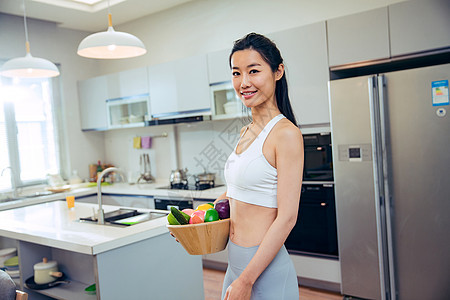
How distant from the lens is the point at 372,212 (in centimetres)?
263

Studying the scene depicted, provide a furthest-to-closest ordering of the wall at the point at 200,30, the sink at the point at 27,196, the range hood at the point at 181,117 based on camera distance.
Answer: the sink at the point at 27,196 < the range hood at the point at 181,117 < the wall at the point at 200,30

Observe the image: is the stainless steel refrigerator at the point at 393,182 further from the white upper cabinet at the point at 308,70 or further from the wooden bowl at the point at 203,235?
the wooden bowl at the point at 203,235

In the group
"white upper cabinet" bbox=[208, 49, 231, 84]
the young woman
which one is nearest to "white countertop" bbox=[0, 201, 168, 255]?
the young woman

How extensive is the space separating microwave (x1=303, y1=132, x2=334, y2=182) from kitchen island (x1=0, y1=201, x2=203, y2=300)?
1.19 m

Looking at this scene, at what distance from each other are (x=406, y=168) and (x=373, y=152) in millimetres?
227

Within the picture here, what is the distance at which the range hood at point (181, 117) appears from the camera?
374cm

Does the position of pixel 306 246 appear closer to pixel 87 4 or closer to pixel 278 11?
pixel 278 11

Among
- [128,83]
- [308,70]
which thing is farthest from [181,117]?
[308,70]

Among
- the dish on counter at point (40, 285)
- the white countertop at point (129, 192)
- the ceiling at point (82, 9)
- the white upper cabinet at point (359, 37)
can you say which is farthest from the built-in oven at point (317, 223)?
the ceiling at point (82, 9)

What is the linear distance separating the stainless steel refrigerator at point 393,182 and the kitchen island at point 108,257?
1.19 meters

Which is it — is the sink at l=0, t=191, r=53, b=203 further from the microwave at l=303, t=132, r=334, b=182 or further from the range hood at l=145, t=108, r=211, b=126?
the microwave at l=303, t=132, r=334, b=182

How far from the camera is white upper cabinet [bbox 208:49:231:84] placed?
3547 millimetres

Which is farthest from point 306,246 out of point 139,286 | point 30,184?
point 30,184

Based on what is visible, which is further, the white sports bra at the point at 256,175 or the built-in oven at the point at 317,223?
the built-in oven at the point at 317,223
